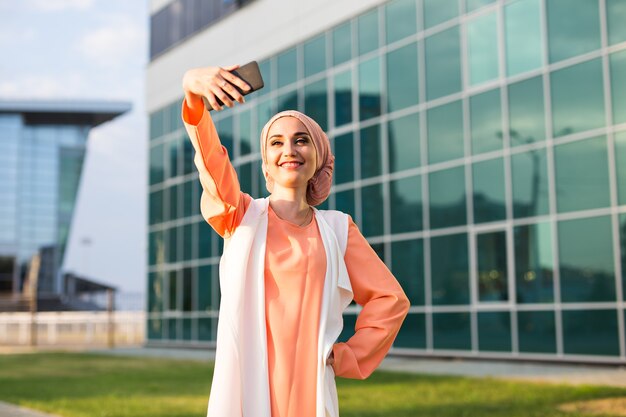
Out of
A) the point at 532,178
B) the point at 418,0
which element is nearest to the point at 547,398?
the point at 532,178

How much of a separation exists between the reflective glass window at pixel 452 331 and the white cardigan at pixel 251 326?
13.8m

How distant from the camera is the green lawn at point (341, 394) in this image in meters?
8.38

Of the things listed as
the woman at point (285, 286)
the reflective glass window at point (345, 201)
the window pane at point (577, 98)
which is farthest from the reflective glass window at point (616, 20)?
the woman at point (285, 286)

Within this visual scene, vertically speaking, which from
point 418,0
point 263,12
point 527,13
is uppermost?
point 263,12

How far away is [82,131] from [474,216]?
50.8 m

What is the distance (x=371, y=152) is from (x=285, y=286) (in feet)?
53.3

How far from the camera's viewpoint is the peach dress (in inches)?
94.6

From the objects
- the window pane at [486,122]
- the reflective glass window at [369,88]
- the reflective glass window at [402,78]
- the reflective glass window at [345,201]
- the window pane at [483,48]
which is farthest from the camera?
the reflective glass window at [345,201]

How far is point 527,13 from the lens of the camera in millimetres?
15086

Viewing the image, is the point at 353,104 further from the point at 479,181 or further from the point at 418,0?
the point at 479,181

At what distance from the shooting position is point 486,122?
1584 cm

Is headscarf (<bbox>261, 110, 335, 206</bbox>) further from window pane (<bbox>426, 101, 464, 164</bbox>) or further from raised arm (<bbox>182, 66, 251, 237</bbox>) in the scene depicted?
window pane (<bbox>426, 101, 464, 164</bbox>)

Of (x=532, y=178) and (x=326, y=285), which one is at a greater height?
(x=532, y=178)

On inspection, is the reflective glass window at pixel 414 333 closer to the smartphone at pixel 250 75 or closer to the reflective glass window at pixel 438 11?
the reflective glass window at pixel 438 11
